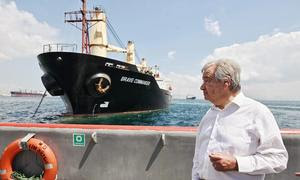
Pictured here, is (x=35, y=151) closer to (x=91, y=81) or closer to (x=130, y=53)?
(x=91, y=81)

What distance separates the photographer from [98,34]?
69.4 feet

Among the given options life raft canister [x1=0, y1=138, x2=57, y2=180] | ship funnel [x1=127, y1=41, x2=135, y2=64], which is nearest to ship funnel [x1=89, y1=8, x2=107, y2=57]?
ship funnel [x1=127, y1=41, x2=135, y2=64]

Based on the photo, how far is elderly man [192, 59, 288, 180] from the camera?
152 centimetres

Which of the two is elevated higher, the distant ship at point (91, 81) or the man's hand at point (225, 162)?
the distant ship at point (91, 81)

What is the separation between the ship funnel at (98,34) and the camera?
20892 mm

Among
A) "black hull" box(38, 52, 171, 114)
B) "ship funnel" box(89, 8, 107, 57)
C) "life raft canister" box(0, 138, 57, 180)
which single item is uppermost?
"ship funnel" box(89, 8, 107, 57)

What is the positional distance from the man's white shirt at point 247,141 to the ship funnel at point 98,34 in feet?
64.7

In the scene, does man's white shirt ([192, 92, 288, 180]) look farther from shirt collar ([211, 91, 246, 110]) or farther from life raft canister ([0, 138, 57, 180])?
life raft canister ([0, 138, 57, 180])

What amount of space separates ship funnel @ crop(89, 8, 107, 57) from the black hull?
324 centimetres

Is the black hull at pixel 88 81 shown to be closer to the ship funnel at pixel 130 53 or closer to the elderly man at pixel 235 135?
the ship funnel at pixel 130 53

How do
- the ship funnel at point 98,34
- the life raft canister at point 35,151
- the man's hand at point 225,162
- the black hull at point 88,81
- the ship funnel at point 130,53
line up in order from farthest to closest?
1. the ship funnel at point 130,53
2. the ship funnel at point 98,34
3. the black hull at point 88,81
4. the life raft canister at point 35,151
5. the man's hand at point 225,162

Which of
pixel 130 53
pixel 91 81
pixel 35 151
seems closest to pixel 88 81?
pixel 91 81

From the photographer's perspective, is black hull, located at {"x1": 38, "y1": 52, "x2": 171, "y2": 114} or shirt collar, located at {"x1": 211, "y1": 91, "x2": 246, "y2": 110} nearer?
shirt collar, located at {"x1": 211, "y1": 91, "x2": 246, "y2": 110}

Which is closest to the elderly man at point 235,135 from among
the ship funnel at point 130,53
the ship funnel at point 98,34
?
the ship funnel at point 98,34
